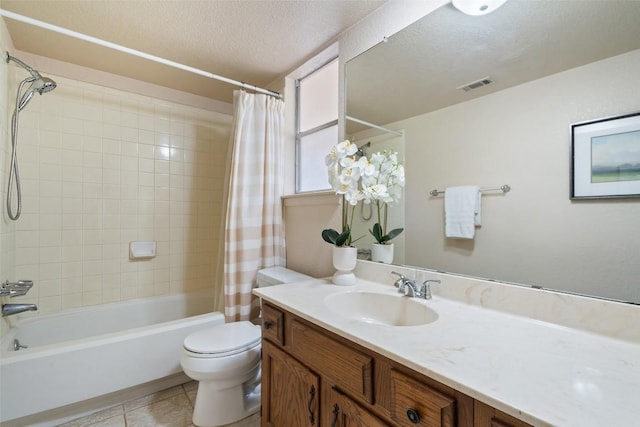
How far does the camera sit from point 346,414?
0.82 m

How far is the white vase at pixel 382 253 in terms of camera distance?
1.36m

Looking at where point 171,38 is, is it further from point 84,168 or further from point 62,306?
point 62,306

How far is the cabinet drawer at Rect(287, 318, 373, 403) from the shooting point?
2.51 ft

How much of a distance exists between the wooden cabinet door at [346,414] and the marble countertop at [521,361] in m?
0.21

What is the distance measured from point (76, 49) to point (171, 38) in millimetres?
744

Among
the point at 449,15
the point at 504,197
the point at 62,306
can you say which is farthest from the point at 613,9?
the point at 62,306

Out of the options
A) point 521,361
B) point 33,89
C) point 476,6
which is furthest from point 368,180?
point 33,89

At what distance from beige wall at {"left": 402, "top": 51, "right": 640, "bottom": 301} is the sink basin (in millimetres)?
231

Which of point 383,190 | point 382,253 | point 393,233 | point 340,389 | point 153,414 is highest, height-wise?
point 383,190

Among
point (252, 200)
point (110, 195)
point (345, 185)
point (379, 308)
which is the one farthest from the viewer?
point (110, 195)

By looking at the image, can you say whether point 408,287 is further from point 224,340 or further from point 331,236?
point 224,340

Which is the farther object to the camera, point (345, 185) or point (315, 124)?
point (315, 124)

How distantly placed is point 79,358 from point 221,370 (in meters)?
0.78

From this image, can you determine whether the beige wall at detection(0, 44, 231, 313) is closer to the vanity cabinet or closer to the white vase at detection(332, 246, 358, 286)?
the vanity cabinet
